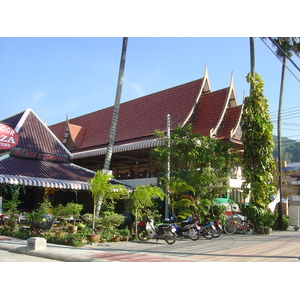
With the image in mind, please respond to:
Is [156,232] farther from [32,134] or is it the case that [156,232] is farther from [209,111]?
[209,111]

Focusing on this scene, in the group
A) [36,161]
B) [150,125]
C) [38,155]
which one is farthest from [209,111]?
[36,161]

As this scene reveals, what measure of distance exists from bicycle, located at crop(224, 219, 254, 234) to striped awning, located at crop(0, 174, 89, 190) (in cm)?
727

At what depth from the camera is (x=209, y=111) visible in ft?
69.9

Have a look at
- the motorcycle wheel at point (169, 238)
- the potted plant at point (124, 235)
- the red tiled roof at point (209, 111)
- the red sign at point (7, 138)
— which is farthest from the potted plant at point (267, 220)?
the red sign at point (7, 138)

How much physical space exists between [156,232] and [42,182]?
674 centimetres

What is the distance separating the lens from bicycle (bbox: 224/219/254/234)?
1561 centimetres

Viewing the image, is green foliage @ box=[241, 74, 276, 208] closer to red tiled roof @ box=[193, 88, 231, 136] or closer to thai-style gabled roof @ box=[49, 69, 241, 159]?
thai-style gabled roof @ box=[49, 69, 241, 159]

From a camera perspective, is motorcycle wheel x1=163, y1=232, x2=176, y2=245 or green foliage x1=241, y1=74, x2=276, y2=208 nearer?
motorcycle wheel x1=163, y1=232, x2=176, y2=245

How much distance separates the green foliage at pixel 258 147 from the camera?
1698cm

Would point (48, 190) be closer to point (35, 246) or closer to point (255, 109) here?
point (35, 246)

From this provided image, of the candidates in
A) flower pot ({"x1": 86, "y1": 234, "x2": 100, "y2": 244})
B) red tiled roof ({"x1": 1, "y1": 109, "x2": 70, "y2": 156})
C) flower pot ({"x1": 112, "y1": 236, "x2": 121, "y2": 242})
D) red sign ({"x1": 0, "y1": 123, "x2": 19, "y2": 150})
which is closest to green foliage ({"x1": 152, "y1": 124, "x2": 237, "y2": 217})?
flower pot ({"x1": 112, "y1": 236, "x2": 121, "y2": 242})
